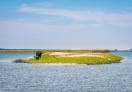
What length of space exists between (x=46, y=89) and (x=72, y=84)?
200 inches

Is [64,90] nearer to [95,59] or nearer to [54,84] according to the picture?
[54,84]

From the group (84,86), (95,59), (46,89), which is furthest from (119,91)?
(95,59)

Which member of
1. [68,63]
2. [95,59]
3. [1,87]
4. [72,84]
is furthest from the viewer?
[95,59]

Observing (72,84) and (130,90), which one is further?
(72,84)

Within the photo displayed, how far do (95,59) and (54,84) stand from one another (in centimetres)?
4464

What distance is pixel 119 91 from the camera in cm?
3606

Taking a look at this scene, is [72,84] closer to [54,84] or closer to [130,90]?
[54,84]

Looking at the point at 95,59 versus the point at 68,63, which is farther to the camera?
the point at 95,59

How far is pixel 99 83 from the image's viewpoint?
4256 cm

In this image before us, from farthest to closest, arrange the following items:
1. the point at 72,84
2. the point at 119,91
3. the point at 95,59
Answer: the point at 95,59
the point at 72,84
the point at 119,91

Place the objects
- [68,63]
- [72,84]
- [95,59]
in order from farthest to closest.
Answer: [95,59] < [68,63] < [72,84]

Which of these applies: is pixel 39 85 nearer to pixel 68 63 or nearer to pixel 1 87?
pixel 1 87

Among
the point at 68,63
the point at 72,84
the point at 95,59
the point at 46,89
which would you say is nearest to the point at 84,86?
the point at 72,84

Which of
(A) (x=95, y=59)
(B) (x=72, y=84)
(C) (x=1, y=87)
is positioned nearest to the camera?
(C) (x=1, y=87)
